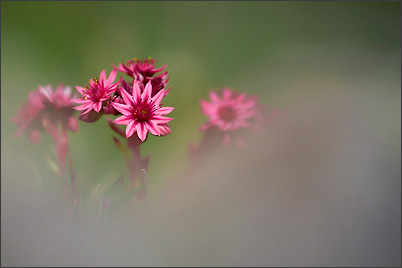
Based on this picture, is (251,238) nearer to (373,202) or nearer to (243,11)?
(373,202)

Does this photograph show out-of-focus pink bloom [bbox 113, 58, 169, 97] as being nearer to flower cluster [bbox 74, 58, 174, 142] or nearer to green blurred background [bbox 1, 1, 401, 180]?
flower cluster [bbox 74, 58, 174, 142]

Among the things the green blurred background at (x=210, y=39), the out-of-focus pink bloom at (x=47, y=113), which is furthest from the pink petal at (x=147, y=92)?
the green blurred background at (x=210, y=39)

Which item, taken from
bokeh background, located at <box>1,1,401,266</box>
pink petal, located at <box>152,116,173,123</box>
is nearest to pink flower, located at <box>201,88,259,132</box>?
bokeh background, located at <box>1,1,401,266</box>

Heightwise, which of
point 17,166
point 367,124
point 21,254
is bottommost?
point 21,254

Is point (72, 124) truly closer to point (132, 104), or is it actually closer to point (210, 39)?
point (132, 104)

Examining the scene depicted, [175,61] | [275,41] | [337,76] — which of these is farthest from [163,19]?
[337,76]

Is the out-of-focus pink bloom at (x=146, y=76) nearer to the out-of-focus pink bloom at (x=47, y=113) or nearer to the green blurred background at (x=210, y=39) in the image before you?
the out-of-focus pink bloom at (x=47, y=113)
